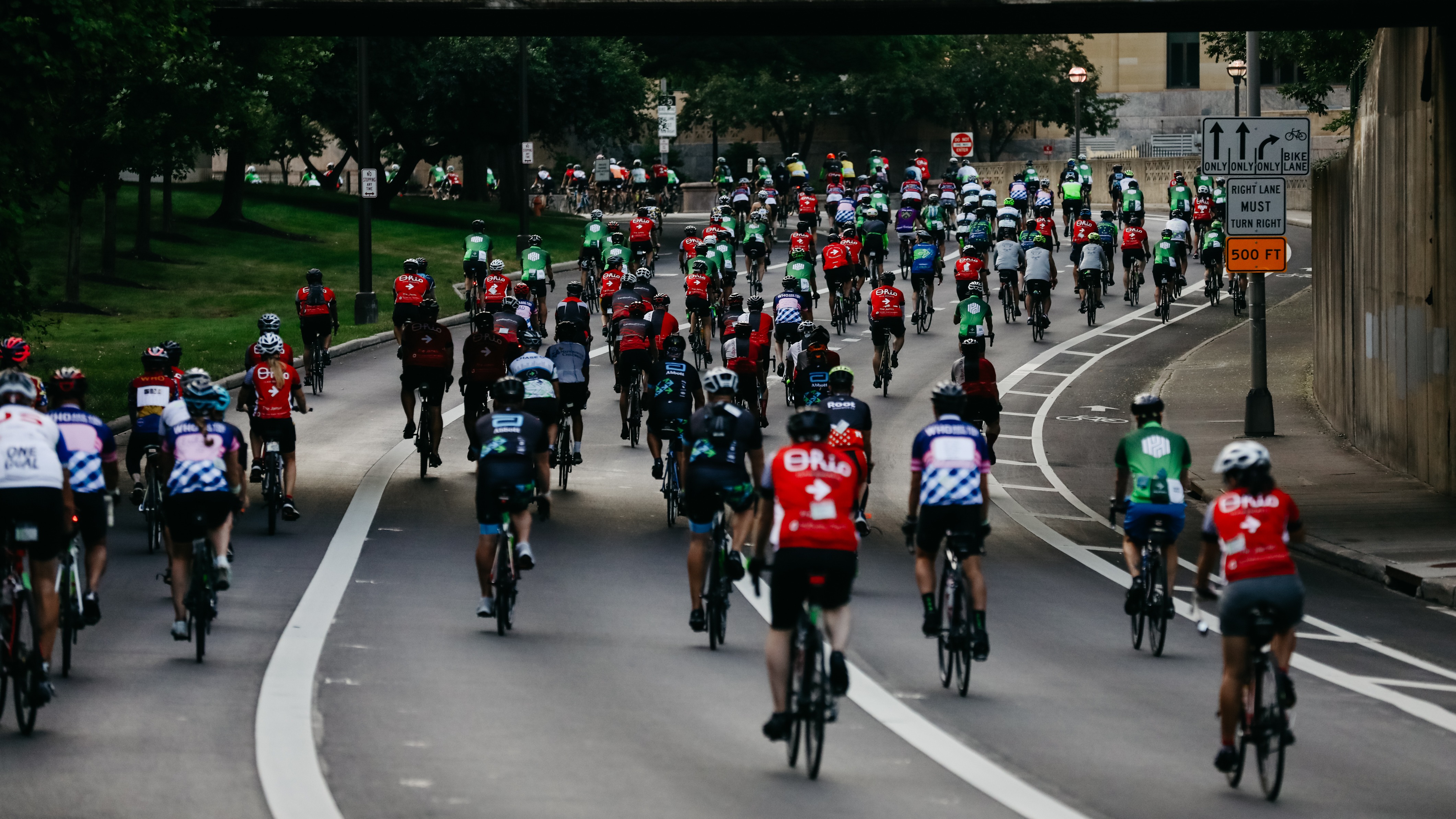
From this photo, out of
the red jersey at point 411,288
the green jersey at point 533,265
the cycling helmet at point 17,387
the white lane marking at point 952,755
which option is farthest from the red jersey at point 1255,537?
the green jersey at point 533,265

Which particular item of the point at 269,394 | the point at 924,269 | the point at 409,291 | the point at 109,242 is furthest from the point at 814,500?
the point at 109,242

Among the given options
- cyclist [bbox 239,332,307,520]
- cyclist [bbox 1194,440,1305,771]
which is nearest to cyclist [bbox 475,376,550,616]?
cyclist [bbox 239,332,307,520]

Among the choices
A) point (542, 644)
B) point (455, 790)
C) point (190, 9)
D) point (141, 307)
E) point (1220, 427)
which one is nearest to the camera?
point (455, 790)

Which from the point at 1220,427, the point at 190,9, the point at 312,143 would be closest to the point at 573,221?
the point at 312,143

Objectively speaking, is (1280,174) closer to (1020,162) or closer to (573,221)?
(573,221)

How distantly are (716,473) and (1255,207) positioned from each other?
46.4 ft

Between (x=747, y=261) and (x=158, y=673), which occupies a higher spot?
(x=747, y=261)

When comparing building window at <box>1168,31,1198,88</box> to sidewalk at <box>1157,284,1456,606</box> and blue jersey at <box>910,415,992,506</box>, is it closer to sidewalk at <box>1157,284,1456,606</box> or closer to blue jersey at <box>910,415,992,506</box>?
sidewalk at <box>1157,284,1456,606</box>

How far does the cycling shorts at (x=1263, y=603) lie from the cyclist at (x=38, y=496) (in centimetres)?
645

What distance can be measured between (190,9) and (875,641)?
34.3 feet

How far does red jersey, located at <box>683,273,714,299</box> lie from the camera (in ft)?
101

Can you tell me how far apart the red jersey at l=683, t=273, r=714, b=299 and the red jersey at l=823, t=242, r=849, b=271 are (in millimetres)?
4747

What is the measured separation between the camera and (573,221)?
201ft

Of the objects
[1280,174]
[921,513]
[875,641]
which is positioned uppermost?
[1280,174]
